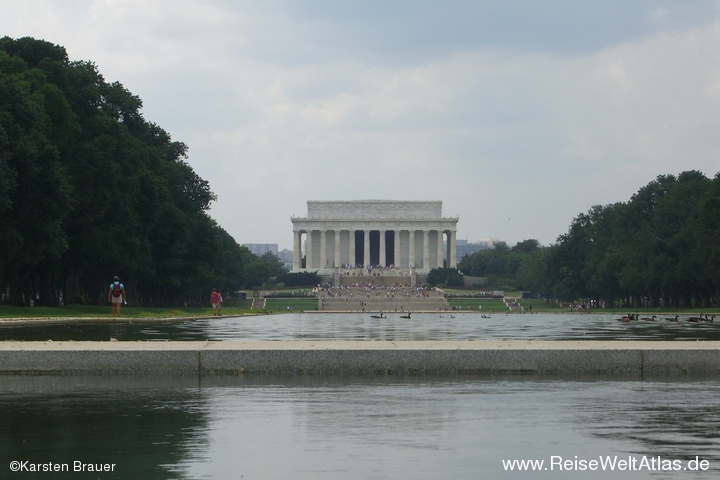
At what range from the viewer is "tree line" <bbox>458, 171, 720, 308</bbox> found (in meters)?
82.9

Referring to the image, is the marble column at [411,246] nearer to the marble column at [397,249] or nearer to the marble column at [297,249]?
the marble column at [397,249]

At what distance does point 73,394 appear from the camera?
15.0 m

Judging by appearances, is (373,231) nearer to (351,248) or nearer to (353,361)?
(351,248)

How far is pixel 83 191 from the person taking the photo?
57.6 m

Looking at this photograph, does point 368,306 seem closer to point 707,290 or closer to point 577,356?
point 707,290

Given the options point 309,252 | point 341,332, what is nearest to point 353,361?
point 341,332

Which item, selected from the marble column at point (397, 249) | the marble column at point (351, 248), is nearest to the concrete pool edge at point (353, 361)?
the marble column at point (351, 248)

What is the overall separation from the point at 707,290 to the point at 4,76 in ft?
209

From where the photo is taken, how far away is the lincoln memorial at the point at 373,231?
18925cm

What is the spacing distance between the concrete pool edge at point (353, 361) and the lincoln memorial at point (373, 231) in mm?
167871

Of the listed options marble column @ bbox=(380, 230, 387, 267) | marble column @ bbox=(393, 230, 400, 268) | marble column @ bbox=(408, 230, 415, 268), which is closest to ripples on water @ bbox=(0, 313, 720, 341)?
marble column @ bbox=(408, 230, 415, 268)

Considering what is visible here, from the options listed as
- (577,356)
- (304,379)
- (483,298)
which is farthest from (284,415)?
(483,298)

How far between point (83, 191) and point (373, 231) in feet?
458

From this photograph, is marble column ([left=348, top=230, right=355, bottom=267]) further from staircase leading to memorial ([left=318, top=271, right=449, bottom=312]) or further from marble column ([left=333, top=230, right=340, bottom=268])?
staircase leading to memorial ([left=318, top=271, right=449, bottom=312])
